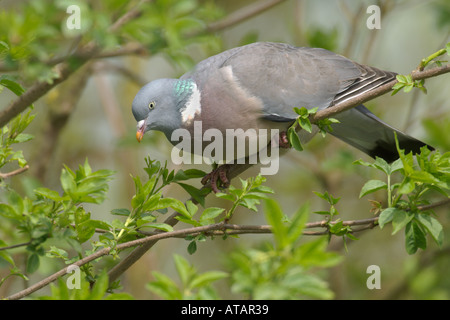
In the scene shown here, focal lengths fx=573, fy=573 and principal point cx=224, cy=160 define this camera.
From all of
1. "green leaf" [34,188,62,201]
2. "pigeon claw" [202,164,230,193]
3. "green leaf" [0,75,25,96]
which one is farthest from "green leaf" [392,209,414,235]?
"green leaf" [0,75,25,96]

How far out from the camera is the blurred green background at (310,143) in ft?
13.4

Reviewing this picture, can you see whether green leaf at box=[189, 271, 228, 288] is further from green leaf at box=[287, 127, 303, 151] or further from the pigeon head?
the pigeon head

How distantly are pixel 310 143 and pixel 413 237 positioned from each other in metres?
2.58

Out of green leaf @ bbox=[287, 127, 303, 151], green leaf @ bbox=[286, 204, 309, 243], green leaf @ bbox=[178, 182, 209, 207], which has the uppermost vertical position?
green leaf @ bbox=[287, 127, 303, 151]

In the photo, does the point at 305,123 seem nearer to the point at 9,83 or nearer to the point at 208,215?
the point at 208,215

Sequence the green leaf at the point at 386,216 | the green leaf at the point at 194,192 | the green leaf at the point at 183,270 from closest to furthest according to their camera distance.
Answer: the green leaf at the point at 183,270 < the green leaf at the point at 386,216 < the green leaf at the point at 194,192

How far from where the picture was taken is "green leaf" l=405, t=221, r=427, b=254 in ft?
7.31

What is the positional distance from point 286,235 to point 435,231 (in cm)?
83

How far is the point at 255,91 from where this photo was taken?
3342 mm

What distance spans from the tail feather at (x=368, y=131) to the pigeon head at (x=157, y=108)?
110 cm

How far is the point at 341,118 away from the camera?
12.3 feet

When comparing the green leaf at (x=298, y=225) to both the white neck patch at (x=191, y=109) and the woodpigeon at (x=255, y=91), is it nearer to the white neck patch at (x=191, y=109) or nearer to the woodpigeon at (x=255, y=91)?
the woodpigeon at (x=255, y=91)

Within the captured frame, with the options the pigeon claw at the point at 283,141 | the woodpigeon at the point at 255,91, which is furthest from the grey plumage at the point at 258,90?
the pigeon claw at the point at 283,141

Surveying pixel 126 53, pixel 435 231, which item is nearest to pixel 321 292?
pixel 435 231
